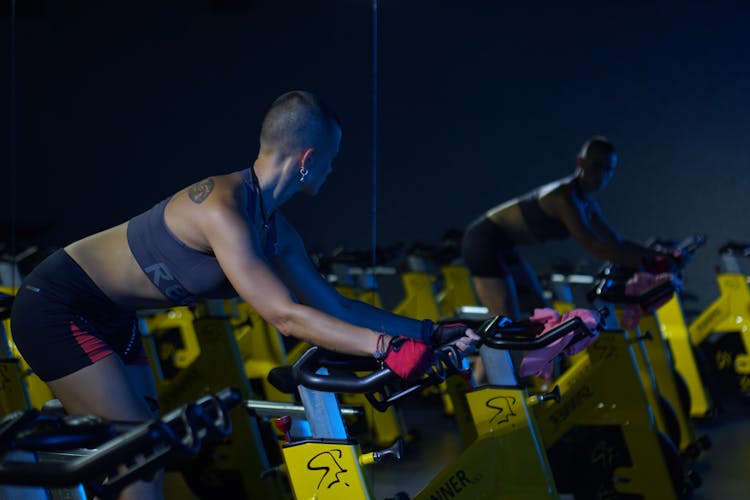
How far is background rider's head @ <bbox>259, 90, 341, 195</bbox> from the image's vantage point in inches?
79.4

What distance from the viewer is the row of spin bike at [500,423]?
6.48 feet

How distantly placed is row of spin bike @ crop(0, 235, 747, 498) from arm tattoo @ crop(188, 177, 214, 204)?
0.38 m

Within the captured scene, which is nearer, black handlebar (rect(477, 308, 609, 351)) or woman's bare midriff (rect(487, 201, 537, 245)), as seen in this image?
black handlebar (rect(477, 308, 609, 351))

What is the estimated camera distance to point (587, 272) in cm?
597

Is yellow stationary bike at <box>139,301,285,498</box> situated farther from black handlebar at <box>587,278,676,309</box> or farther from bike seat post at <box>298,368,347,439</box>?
bike seat post at <box>298,368,347,439</box>

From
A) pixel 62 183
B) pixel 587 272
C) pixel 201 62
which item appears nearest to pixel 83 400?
pixel 62 183

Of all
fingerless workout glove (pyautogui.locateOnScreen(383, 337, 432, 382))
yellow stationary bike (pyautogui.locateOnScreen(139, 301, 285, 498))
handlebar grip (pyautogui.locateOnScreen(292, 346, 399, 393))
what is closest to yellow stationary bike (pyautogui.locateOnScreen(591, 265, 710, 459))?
yellow stationary bike (pyautogui.locateOnScreen(139, 301, 285, 498))

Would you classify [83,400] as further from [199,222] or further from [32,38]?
[32,38]

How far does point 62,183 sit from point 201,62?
0.57m

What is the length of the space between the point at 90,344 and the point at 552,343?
3.37 feet

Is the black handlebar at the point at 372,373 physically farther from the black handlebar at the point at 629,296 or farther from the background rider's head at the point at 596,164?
the background rider's head at the point at 596,164

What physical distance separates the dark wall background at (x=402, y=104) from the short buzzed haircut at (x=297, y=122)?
841 mm

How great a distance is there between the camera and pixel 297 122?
6.60ft

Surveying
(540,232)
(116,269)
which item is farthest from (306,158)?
(540,232)
